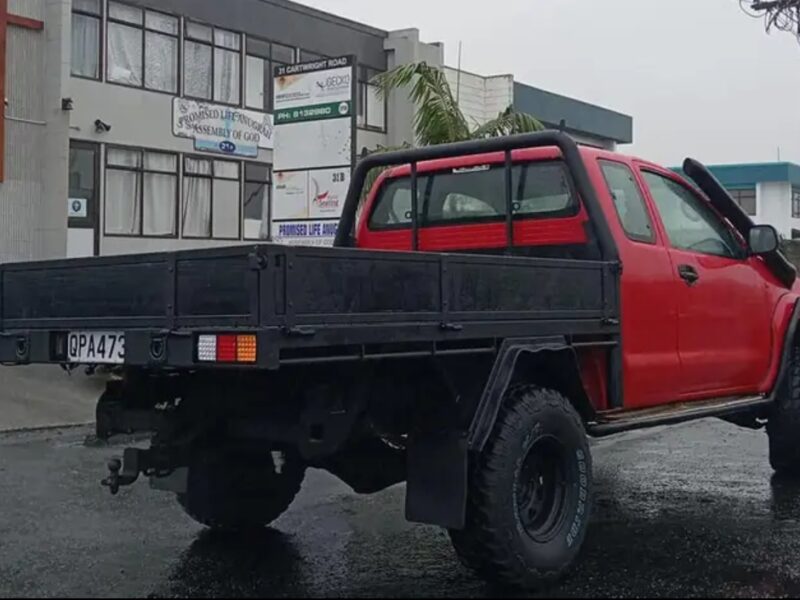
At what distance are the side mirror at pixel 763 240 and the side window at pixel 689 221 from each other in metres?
0.11

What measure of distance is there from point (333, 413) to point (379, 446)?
87 cm

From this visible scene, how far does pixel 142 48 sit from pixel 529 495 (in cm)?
2056

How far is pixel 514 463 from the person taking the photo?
16.7 feet

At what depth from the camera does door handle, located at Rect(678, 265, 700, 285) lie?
656 centimetres

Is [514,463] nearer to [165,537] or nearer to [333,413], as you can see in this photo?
[333,413]

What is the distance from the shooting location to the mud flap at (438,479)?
4898 millimetres

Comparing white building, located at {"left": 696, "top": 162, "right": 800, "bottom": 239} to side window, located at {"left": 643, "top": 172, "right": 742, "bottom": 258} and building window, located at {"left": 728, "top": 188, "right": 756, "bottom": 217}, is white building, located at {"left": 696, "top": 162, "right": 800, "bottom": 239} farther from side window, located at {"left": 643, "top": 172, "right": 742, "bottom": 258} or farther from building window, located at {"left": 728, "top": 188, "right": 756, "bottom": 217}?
side window, located at {"left": 643, "top": 172, "right": 742, "bottom": 258}

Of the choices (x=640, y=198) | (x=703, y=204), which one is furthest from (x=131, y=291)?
(x=703, y=204)

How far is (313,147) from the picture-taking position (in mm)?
15680

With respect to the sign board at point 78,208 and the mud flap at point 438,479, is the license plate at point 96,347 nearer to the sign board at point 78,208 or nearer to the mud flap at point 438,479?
the mud flap at point 438,479

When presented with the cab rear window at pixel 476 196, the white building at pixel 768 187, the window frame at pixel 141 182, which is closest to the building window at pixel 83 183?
the window frame at pixel 141 182

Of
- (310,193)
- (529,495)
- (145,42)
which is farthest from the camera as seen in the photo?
(145,42)

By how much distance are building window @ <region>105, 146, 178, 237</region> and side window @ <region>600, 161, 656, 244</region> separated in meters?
18.1

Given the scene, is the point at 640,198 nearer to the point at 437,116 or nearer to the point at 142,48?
the point at 437,116
